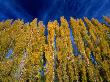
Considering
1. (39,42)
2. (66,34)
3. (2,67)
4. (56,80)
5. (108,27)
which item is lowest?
(56,80)

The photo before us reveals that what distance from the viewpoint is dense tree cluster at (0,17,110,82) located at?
1317 cm

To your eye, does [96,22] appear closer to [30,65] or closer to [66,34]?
[66,34]

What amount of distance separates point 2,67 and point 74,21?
1060 cm

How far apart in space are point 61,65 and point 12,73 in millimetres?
3938

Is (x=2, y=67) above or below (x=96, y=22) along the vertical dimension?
below

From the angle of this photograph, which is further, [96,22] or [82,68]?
[96,22]

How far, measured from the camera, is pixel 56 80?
A: 1339 centimetres

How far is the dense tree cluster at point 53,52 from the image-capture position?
1317 cm

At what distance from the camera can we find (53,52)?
15.5m

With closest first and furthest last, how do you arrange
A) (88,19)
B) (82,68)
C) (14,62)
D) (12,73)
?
(12,73)
(14,62)
(82,68)
(88,19)

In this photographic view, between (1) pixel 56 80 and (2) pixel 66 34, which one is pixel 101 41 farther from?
(1) pixel 56 80

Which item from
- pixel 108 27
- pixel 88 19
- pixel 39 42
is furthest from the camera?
pixel 88 19

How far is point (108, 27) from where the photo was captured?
66.0 feet

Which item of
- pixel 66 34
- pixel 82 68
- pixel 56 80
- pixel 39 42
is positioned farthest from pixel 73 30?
pixel 56 80
